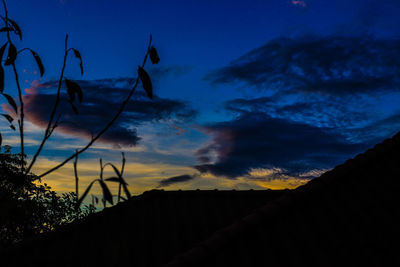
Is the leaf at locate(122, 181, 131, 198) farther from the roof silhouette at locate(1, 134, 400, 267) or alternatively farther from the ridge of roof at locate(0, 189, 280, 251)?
the ridge of roof at locate(0, 189, 280, 251)

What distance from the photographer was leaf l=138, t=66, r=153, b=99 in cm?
408

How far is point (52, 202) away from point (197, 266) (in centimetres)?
2553

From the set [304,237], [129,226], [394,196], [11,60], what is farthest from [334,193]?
[129,226]

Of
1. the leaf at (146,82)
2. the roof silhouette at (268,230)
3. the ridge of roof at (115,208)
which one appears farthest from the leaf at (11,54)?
the ridge of roof at (115,208)

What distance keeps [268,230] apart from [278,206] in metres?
0.84

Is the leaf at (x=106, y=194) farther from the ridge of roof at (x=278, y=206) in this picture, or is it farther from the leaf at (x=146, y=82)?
the ridge of roof at (x=278, y=206)

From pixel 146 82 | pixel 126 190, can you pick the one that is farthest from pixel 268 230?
pixel 126 190

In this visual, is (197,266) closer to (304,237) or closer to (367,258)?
(304,237)

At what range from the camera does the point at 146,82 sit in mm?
4113

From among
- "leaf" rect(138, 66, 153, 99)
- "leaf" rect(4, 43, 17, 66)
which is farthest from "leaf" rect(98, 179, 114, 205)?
"leaf" rect(4, 43, 17, 66)

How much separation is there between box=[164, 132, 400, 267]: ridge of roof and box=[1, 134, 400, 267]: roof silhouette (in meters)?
0.02

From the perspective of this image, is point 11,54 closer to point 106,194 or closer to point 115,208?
point 106,194

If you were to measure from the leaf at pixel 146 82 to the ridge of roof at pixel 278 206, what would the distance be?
145 inches

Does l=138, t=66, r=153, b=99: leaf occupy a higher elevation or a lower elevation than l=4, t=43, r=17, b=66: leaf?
lower
